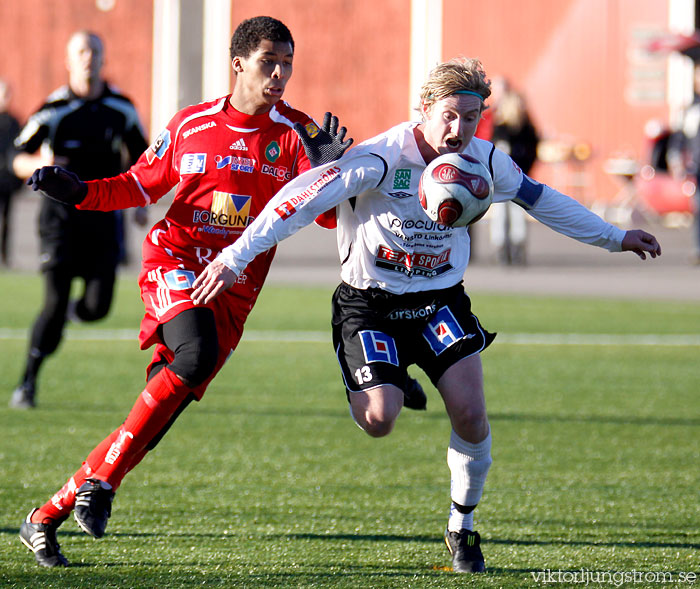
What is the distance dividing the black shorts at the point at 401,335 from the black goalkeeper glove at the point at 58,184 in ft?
3.77

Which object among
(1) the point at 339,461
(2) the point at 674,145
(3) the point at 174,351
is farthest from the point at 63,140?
(2) the point at 674,145

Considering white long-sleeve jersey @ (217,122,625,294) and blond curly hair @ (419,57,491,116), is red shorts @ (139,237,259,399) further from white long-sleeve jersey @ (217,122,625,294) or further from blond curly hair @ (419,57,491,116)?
blond curly hair @ (419,57,491,116)

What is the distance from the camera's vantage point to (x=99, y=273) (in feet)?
26.3

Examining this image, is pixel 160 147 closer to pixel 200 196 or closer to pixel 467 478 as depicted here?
pixel 200 196

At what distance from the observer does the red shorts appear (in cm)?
495

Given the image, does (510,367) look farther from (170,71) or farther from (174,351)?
(170,71)

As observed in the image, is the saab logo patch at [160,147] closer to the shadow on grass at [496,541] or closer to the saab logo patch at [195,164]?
the saab logo patch at [195,164]

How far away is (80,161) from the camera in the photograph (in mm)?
7852

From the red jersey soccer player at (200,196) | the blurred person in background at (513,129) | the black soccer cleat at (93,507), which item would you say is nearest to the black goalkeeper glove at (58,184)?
the red jersey soccer player at (200,196)

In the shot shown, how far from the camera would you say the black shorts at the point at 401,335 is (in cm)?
483

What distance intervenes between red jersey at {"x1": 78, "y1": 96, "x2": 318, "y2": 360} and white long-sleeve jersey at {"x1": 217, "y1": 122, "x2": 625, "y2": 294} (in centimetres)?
36

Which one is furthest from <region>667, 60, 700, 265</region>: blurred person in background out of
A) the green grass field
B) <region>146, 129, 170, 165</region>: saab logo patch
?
<region>146, 129, 170, 165</region>: saab logo patch

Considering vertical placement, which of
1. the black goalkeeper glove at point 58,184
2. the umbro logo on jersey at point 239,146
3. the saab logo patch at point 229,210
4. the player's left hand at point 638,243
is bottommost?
the player's left hand at point 638,243

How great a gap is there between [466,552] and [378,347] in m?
0.85
